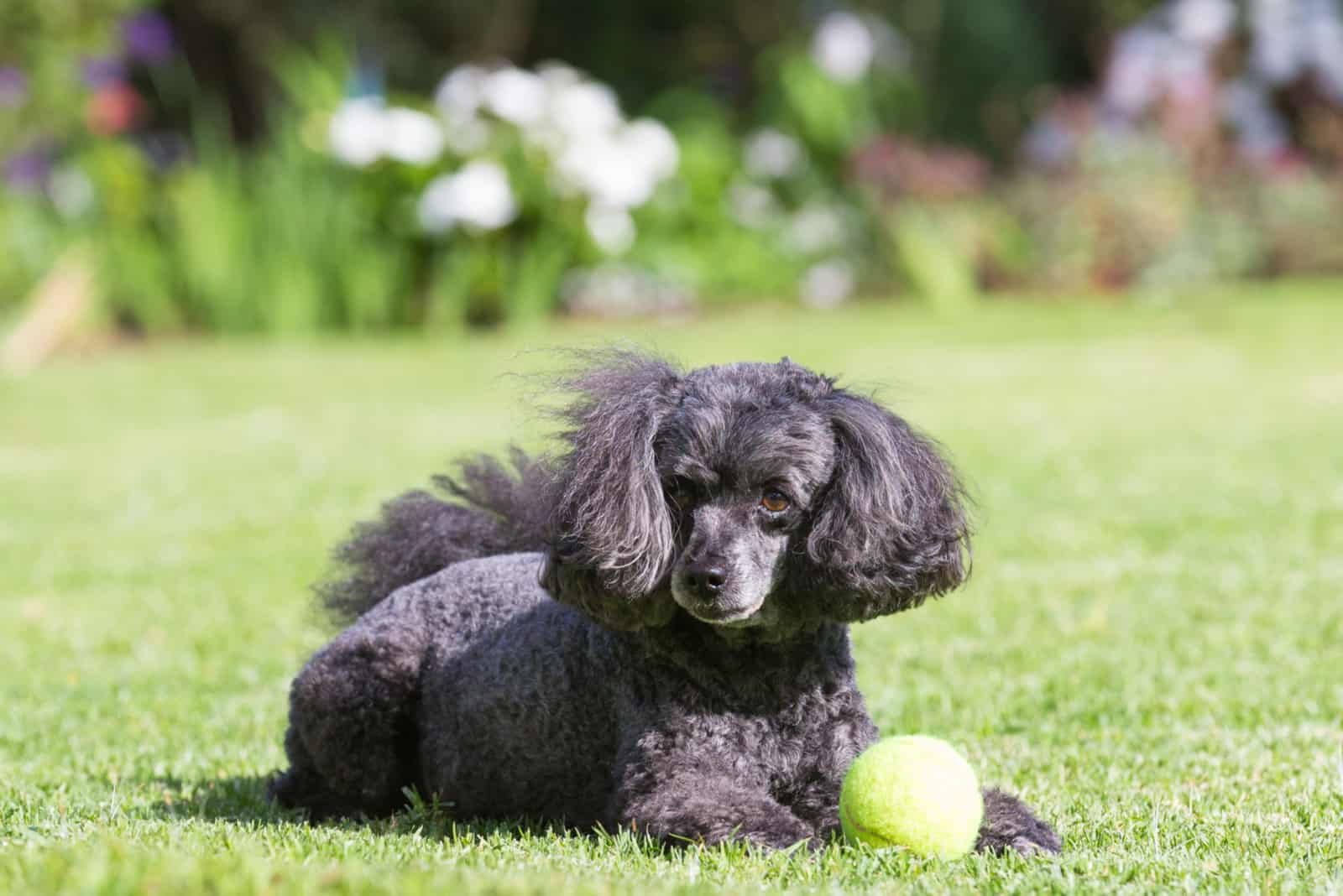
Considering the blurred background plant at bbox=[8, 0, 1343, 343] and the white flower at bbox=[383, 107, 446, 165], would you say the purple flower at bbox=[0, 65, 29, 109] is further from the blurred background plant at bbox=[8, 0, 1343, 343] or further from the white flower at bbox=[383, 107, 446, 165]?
the white flower at bbox=[383, 107, 446, 165]

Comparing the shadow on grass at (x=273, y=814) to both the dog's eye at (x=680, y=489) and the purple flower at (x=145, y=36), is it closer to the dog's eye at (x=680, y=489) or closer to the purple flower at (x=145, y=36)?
the dog's eye at (x=680, y=489)

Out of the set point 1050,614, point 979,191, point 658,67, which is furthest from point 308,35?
point 1050,614

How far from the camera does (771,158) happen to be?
1659 cm

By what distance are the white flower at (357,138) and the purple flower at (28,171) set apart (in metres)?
2.83

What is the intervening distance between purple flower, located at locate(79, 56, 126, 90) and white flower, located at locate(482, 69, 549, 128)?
10.9 ft

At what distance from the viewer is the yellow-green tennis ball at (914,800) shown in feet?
10.3

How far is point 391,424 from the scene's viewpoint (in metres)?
11.0

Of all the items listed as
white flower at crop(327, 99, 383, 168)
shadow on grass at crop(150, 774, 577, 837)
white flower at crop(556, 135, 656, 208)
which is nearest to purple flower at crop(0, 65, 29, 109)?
white flower at crop(327, 99, 383, 168)

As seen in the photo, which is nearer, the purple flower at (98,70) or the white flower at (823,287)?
the purple flower at (98,70)

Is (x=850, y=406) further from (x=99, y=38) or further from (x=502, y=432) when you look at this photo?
(x=99, y=38)

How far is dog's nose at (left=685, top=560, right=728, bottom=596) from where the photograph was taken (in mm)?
3146

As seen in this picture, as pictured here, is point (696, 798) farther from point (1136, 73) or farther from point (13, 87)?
point (1136, 73)

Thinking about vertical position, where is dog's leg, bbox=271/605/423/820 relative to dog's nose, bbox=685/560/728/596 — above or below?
below

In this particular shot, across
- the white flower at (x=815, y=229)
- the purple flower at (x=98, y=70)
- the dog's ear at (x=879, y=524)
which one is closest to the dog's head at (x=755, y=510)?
the dog's ear at (x=879, y=524)
